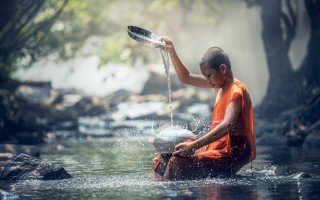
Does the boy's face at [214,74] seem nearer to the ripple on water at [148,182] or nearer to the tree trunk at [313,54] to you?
the ripple on water at [148,182]

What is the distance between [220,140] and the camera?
32.3 ft

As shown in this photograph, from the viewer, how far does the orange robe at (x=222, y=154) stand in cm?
959

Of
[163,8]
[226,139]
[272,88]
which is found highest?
[163,8]

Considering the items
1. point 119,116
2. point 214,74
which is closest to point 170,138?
point 214,74

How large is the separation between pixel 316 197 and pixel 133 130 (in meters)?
20.6

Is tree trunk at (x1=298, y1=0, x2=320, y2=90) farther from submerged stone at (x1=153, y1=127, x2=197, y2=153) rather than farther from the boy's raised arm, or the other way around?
submerged stone at (x1=153, y1=127, x2=197, y2=153)

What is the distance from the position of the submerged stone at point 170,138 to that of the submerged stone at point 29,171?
228 cm

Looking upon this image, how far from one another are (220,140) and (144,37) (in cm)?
Answer: 168

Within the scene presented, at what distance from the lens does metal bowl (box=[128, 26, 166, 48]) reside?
9.60 m

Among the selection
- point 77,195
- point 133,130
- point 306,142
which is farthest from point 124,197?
point 133,130

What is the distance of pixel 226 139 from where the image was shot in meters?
9.77

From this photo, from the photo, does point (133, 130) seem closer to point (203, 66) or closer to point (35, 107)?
point (35, 107)

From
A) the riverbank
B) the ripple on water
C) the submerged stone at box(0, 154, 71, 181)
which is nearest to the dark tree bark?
the riverbank

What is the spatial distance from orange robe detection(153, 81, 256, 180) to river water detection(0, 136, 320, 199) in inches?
5.8
